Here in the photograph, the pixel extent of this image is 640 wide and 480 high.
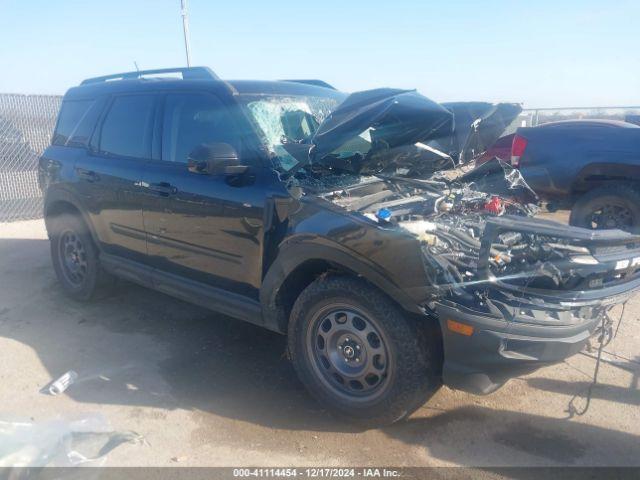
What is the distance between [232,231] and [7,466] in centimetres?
185

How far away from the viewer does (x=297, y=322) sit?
3508 millimetres

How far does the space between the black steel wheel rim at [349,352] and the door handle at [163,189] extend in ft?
5.11

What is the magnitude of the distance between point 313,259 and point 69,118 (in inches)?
138

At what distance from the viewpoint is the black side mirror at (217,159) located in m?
3.54

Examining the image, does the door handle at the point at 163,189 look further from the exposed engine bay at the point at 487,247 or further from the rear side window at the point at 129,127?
the exposed engine bay at the point at 487,247

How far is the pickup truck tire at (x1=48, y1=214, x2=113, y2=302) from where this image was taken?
5.28 metres

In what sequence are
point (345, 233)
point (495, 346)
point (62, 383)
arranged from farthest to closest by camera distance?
point (62, 383) < point (345, 233) < point (495, 346)

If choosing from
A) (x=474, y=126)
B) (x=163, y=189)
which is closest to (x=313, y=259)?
(x=163, y=189)

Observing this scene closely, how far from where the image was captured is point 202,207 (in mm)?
3936

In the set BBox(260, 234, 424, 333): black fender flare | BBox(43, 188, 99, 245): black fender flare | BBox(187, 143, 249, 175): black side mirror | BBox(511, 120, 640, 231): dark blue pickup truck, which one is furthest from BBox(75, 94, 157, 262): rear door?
BBox(511, 120, 640, 231): dark blue pickup truck

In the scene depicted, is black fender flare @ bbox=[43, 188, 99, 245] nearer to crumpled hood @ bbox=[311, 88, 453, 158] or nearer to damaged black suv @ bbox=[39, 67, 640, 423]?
damaged black suv @ bbox=[39, 67, 640, 423]

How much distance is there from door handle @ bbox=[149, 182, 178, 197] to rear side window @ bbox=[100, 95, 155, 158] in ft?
1.09

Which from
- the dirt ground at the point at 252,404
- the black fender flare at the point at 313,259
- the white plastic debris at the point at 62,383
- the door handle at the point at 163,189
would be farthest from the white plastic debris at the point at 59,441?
the door handle at the point at 163,189

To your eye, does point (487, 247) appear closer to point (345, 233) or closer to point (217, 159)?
point (345, 233)
